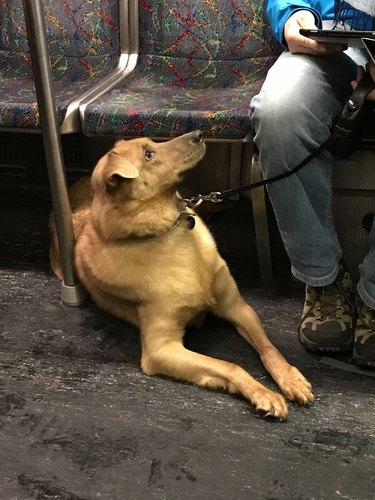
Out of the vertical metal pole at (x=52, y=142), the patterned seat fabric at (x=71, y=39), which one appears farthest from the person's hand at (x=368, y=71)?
the patterned seat fabric at (x=71, y=39)

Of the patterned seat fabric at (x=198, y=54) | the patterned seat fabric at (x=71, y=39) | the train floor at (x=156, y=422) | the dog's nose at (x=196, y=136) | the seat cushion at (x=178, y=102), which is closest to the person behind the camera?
the train floor at (x=156, y=422)

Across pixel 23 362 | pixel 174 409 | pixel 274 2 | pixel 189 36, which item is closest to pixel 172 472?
pixel 174 409

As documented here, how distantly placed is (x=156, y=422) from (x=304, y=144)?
34.4 inches

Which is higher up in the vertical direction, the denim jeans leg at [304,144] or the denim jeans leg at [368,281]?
the denim jeans leg at [304,144]

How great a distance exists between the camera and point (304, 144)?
1.62 meters

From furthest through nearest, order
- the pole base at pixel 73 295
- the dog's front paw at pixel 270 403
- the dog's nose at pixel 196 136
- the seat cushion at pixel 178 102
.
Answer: the pole base at pixel 73 295, the seat cushion at pixel 178 102, the dog's nose at pixel 196 136, the dog's front paw at pixel 270 403

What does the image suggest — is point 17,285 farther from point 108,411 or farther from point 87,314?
point 108,411

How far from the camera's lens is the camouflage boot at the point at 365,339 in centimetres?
162

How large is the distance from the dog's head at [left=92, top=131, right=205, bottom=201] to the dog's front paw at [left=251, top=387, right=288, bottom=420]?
2.13ft

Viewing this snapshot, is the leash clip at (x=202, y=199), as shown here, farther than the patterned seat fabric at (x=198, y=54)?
No

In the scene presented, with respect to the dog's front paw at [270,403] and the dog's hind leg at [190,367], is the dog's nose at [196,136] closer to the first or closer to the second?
the dog's hind leg at [190,367]

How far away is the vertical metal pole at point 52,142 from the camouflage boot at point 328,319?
82cm

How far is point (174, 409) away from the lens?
1.52 m

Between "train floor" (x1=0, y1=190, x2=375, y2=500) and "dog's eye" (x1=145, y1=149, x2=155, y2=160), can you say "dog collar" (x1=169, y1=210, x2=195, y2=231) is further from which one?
"train floor" (x1=0, y1=190, x2=375, y2=500)
